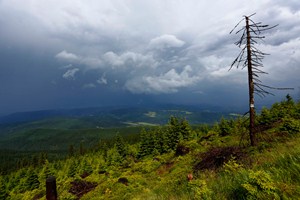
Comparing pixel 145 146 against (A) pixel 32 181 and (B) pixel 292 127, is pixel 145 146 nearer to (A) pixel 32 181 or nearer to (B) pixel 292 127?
(A) pixel 32 181

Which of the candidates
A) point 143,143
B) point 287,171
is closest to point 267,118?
point 287,171

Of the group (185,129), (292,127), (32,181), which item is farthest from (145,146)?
(292,127)

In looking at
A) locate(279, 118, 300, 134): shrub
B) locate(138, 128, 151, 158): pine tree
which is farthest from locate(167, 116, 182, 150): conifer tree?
locate(279, 118, 300, 134): shrub

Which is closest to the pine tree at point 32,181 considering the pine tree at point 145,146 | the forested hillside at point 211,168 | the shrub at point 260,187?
the forested hillside at point 211,168

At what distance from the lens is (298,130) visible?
→ 16203 mm

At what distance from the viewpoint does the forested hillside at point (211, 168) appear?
4.04 metres

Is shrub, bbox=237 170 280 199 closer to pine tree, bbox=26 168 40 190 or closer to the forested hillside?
the forested hillside

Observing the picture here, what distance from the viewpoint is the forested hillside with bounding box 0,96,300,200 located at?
4.04 metres

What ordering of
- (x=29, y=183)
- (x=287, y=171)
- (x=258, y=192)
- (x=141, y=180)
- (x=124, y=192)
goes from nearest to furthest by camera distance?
1. (x=258, y=192)
2. (x=287, y=171)
3. (x=124, y=192)
4. (x=141, y=180)
5. (x=29, y=183)

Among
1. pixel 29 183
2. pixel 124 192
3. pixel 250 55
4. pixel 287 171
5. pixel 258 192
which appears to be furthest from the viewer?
pixel 29 183

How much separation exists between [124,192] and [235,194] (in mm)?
17502

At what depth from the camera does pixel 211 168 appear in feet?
41.9

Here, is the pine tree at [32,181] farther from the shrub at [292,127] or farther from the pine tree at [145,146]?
the shrub at [292,127]

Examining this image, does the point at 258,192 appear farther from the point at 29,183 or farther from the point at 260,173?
the point at 29,183
